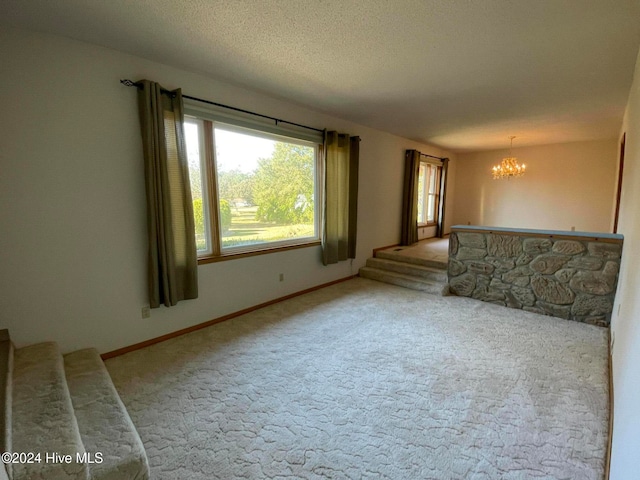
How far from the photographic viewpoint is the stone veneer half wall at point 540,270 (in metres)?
3.07

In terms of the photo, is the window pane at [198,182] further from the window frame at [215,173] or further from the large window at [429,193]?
the large window at [429,193]

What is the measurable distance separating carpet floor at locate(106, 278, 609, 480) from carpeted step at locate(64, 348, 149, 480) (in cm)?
17

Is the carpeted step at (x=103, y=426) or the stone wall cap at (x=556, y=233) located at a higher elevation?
the stone wall cap at (x=556, y=233)

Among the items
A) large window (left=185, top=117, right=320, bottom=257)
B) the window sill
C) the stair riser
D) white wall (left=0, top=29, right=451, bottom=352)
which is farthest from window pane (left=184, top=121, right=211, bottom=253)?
the stair riser

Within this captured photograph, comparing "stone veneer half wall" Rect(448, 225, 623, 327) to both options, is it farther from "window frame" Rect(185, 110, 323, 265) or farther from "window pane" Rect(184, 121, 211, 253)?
"window pane" Rect(184, 121, 211, 253)

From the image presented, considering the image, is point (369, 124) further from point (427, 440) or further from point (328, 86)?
point (427, 440)

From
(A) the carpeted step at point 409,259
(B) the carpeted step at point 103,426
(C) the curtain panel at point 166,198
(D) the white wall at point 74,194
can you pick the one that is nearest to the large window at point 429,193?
(A) the carpeted step at point 409,259

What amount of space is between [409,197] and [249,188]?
3.52 metres

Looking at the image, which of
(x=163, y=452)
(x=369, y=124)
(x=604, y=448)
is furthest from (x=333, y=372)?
(x=369, y=124)

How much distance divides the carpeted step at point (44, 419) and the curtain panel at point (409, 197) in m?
5.28

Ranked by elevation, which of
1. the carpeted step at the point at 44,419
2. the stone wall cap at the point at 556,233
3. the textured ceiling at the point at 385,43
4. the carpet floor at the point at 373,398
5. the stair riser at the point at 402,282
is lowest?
the carpet floor at the point at 373,398

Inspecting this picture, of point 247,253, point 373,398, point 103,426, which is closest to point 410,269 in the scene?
point 247,253

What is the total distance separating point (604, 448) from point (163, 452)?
7.87 feet

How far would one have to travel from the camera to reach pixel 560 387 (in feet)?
6.88
